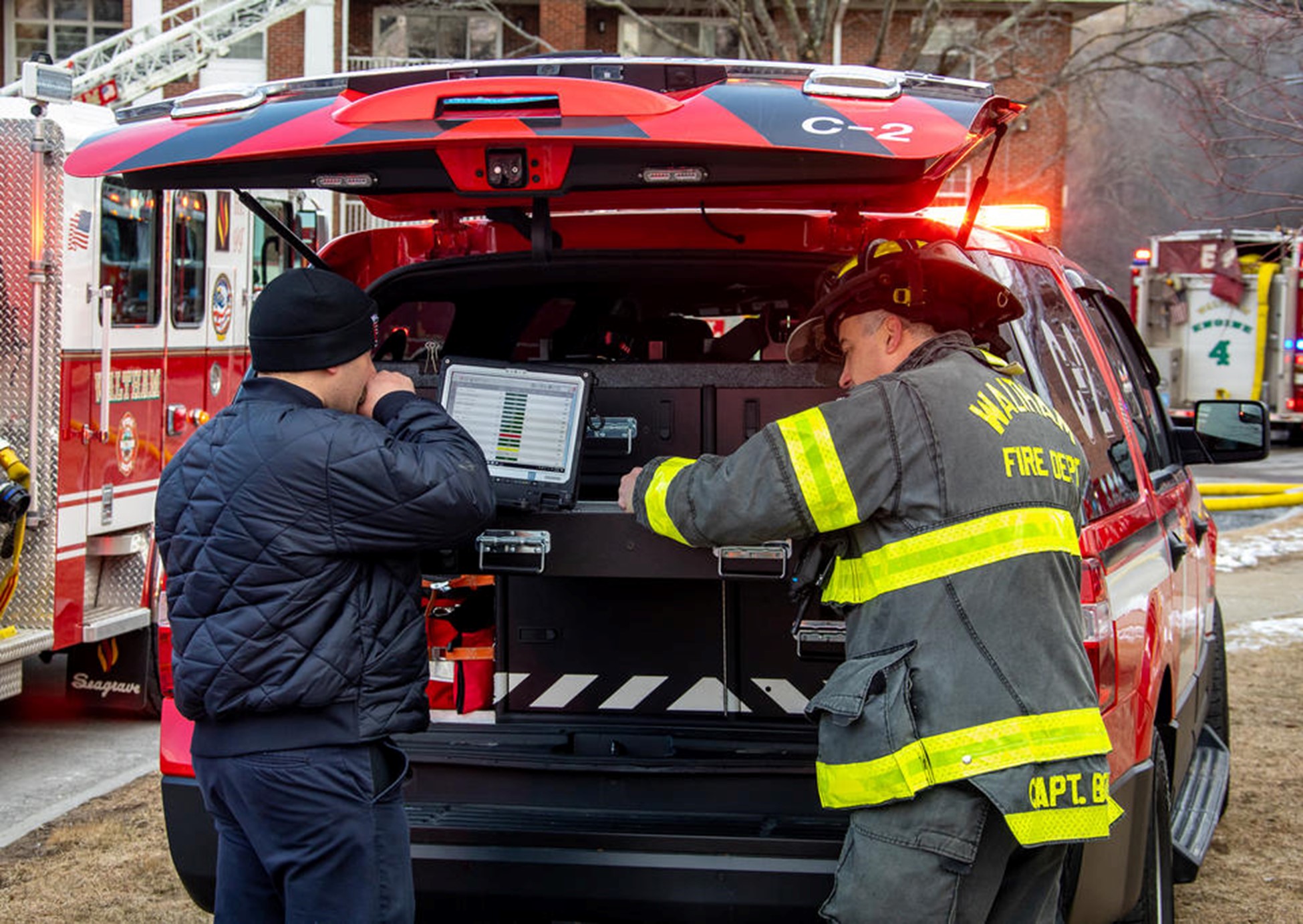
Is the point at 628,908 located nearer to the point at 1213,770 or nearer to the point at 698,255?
the point at 698,255

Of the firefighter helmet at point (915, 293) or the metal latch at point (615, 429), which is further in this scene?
the metal latch at point (615, 429)

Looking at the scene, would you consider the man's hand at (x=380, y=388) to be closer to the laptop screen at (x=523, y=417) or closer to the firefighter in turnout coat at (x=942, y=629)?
the laptop screen at (x=523, y=417)

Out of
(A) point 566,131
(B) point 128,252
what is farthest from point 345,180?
(B) point 128,252

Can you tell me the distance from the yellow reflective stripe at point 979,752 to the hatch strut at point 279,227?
5.96 feet

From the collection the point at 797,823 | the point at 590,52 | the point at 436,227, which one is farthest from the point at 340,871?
the point at 436,227

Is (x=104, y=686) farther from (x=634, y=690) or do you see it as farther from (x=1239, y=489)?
(x=1239, y=489)

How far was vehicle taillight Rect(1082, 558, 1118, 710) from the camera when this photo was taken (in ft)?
9.81

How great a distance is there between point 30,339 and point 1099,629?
15.7ft

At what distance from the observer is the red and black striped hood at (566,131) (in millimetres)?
2674

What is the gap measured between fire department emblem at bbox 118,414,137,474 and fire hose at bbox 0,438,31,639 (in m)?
0.74

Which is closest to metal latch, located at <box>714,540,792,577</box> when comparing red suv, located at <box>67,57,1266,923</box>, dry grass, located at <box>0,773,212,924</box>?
red suv, located at <box>67,57,1266,923</box>

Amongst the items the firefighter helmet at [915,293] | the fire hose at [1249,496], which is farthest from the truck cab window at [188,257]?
the fire hose at [1249,496]

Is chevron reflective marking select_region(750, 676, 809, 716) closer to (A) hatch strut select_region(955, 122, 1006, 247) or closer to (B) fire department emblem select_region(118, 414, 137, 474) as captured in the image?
(A) hatch strut select_region(955, 122, 1006, 247)

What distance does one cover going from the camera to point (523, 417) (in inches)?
137
